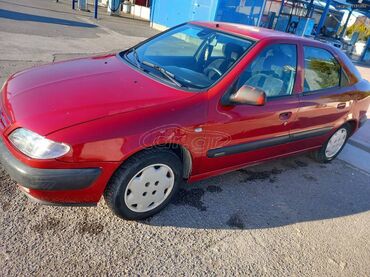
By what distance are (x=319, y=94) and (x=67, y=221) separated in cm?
291

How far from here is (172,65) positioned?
10.00ft

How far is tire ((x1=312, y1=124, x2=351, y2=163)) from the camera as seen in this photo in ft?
13.9

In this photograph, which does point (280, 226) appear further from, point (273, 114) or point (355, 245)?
point (273, 114)

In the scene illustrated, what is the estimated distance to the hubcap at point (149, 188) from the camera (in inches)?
96.7

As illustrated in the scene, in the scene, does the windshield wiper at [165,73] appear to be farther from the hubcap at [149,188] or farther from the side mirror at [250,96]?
the hubcap at [149,188]

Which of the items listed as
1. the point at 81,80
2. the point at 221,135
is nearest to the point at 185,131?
the point at 221,135

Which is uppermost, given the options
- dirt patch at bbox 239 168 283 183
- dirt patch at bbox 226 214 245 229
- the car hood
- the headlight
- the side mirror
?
the side mirror

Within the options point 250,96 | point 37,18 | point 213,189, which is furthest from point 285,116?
point 37,18

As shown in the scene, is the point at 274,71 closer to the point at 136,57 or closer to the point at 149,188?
the point at 136,57

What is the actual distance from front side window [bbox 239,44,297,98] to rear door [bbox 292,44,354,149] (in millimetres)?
186

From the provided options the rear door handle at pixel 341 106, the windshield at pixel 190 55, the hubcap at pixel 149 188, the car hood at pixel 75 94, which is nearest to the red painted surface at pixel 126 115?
the car hood at pixel 75 94

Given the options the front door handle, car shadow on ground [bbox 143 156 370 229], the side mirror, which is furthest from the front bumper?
the front door handle

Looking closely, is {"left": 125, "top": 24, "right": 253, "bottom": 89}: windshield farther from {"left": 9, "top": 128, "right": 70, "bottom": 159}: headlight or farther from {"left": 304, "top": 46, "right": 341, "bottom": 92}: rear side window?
{"left": 9, "top": 128, "right": 70, "bottom": 159}: headlight

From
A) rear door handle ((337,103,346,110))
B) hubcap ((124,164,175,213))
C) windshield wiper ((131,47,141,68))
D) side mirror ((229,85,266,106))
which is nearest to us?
hubcap ((124,164,175,213))
